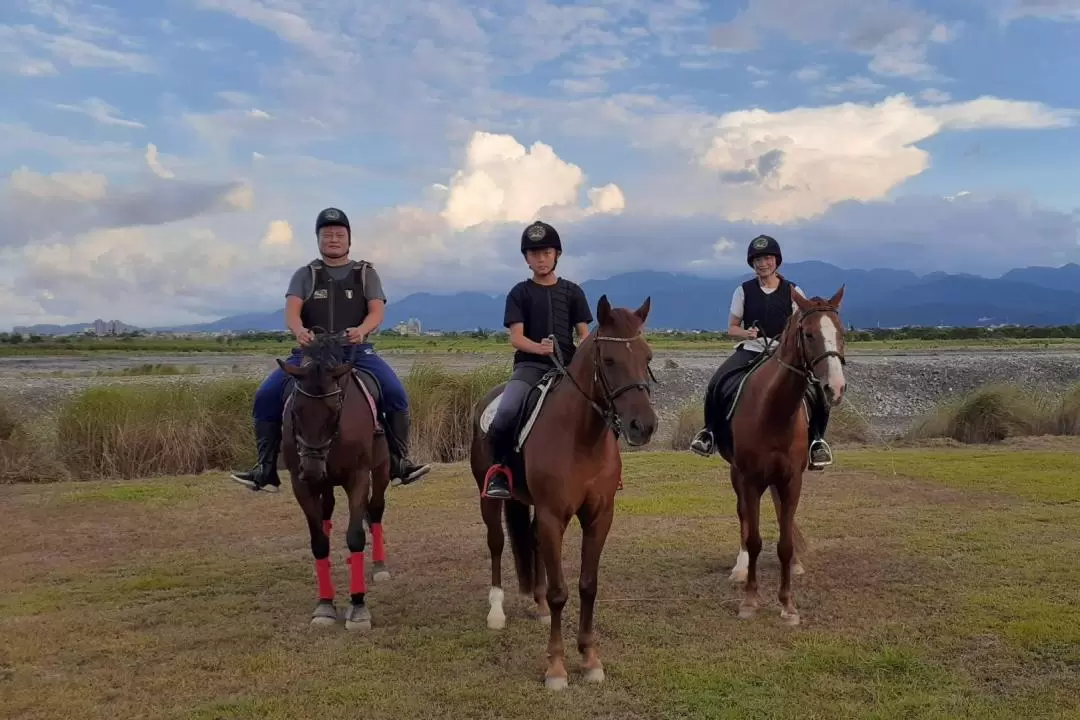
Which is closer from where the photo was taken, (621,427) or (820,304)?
(621,427)

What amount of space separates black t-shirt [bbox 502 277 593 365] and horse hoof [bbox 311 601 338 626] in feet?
8.49

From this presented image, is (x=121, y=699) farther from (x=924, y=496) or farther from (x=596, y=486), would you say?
(x=924, y=496)

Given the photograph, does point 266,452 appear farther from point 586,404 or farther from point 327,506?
point 586,404

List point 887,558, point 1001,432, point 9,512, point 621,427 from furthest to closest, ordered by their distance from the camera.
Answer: point 1001,432
point 9,512
point 887,558
point 621,427

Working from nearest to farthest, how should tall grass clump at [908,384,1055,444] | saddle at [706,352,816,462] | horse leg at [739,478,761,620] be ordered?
horse leg at [739,478,761,620]
saddle at [706,352,816,462]
tall grass clump at [908,384,1055,444]

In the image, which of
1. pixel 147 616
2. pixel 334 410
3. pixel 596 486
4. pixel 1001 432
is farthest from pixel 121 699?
pixel 1001 432

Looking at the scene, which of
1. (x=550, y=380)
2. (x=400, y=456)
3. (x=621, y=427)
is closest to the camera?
(x=621, y=427)

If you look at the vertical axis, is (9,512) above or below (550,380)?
below

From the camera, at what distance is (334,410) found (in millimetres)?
6059

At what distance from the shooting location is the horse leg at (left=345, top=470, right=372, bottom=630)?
640 centimetres

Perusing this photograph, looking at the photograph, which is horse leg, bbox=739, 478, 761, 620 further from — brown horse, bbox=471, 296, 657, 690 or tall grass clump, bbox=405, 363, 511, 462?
tall grass clump, bbox=405, 363, 511, 462

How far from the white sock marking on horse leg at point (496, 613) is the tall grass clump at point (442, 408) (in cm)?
909

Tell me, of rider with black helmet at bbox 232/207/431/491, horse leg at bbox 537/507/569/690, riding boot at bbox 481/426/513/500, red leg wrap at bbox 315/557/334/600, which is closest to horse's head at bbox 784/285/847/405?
horse leg at bbox 537/507/569/690

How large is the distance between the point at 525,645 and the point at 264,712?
1.92 m
